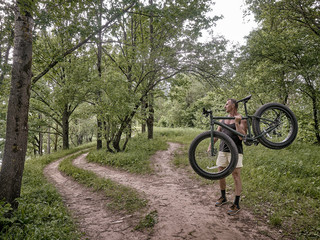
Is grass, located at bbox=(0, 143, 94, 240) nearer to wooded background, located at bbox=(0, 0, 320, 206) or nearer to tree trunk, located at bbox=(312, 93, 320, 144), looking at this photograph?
wooded background, located at bbox=(0, 0, 320, 206)

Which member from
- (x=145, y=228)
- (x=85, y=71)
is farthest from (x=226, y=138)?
Result: (x=85, y=71)

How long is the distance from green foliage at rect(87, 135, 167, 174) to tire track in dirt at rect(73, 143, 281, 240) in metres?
1.16

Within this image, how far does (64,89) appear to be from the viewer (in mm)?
12688

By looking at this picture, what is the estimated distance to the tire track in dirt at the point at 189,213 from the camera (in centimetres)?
394

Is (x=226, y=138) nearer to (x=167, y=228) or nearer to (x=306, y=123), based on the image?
(x=167, y=228)

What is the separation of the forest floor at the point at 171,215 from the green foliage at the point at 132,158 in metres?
1.28

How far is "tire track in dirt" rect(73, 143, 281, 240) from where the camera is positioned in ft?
12.9

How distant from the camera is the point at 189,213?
4773 mm

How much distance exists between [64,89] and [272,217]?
13.3 meters

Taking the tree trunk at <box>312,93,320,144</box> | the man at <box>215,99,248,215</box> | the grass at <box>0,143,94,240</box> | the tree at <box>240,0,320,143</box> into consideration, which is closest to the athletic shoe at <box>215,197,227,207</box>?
the man at <box>215,99,248,215</box>

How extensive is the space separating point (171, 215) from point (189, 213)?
1.57ft

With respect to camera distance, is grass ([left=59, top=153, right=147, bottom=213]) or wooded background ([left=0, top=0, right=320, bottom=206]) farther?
grass ([left=59, top=153, right=147, bottom=213])

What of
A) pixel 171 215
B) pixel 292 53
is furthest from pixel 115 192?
pixel 292 53

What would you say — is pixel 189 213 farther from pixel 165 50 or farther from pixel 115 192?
pixel 165 50
